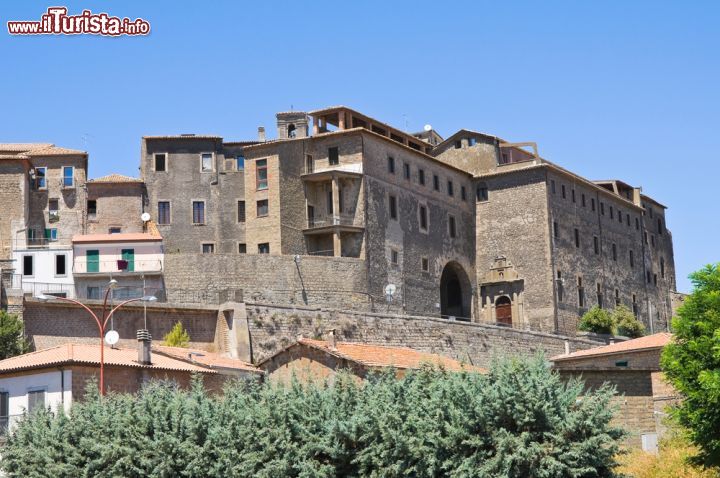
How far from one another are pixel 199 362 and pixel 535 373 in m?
25.4

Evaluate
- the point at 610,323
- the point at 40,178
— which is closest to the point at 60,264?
the point at 40,178

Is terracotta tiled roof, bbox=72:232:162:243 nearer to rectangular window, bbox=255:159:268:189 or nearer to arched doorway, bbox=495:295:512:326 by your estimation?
rectangular window, bbox=255:159:268:189

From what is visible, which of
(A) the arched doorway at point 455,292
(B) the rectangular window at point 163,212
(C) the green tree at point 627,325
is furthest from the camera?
(C) the green tree at point 627,325

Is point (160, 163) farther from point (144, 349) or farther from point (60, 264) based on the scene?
point (144, 349)

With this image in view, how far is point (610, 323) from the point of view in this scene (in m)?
78.2

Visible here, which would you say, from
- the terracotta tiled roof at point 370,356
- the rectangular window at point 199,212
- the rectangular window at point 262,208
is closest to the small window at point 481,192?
the rectangular window at point 262,208

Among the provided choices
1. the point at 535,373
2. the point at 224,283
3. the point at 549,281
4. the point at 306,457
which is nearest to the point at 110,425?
the point at 306,457

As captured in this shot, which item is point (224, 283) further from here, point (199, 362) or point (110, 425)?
point (110, 425)

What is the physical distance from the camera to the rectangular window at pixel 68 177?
244 feet

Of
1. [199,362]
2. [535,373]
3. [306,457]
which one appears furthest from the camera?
[199,362]

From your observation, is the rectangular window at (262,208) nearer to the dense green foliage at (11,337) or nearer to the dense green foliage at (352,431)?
the dense green foliage at (11,337)

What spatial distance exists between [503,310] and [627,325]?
8.39m

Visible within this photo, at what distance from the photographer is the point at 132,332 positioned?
181ft

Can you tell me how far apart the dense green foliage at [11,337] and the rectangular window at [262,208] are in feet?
67.6
